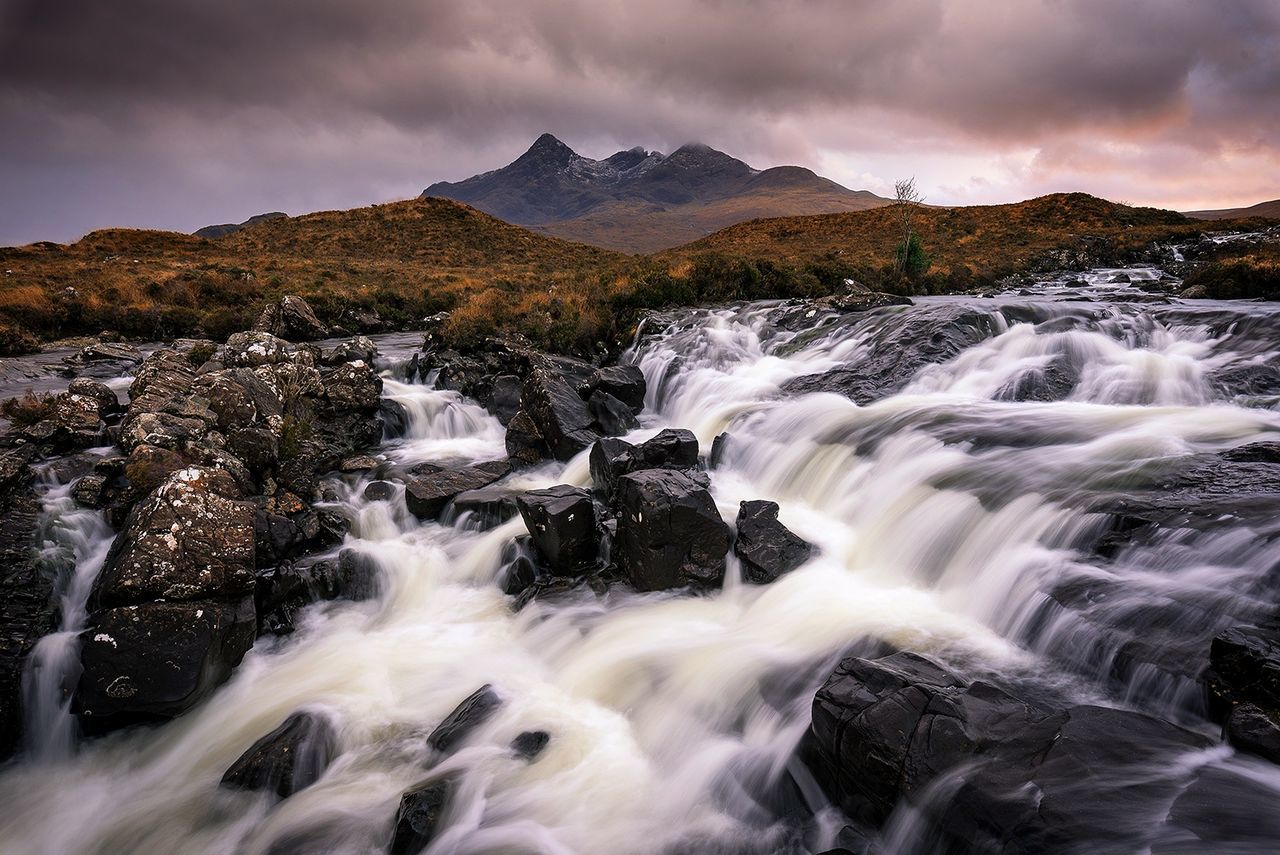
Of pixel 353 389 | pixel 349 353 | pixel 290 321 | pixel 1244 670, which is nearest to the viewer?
pixel 1244 670

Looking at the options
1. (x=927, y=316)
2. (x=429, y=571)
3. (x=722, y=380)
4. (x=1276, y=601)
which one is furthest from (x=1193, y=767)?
(x=927, y=316)

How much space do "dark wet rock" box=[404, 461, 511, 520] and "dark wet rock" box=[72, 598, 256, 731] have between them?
3.68 metres

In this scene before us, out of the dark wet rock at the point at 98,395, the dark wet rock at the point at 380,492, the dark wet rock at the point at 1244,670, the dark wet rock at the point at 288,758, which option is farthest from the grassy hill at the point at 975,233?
the dark wet rock at the point at 288,758

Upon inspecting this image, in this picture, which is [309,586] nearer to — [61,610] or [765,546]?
[61,610]

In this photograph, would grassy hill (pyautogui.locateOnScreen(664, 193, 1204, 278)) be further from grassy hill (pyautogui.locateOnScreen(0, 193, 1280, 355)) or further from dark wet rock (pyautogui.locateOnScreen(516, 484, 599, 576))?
dark wet rock (pyautogui.locateOnScreen(516, 484, 599, 576))

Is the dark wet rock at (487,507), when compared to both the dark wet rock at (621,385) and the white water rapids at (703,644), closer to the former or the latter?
the white water rapids at (703,644)

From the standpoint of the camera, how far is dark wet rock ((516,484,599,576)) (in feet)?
24.7

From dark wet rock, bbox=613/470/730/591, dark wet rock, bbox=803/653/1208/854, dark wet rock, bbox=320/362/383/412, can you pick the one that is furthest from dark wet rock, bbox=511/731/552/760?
dark wet rock, bbox=320/362/383/412

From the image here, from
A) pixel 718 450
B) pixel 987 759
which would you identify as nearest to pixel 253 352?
pixel 718 450

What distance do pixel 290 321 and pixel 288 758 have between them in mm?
17021

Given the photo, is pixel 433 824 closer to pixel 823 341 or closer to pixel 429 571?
pixel 429 571

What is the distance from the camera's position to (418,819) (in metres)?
4.46

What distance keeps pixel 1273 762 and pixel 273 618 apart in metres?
8.80

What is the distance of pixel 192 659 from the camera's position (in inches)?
225
